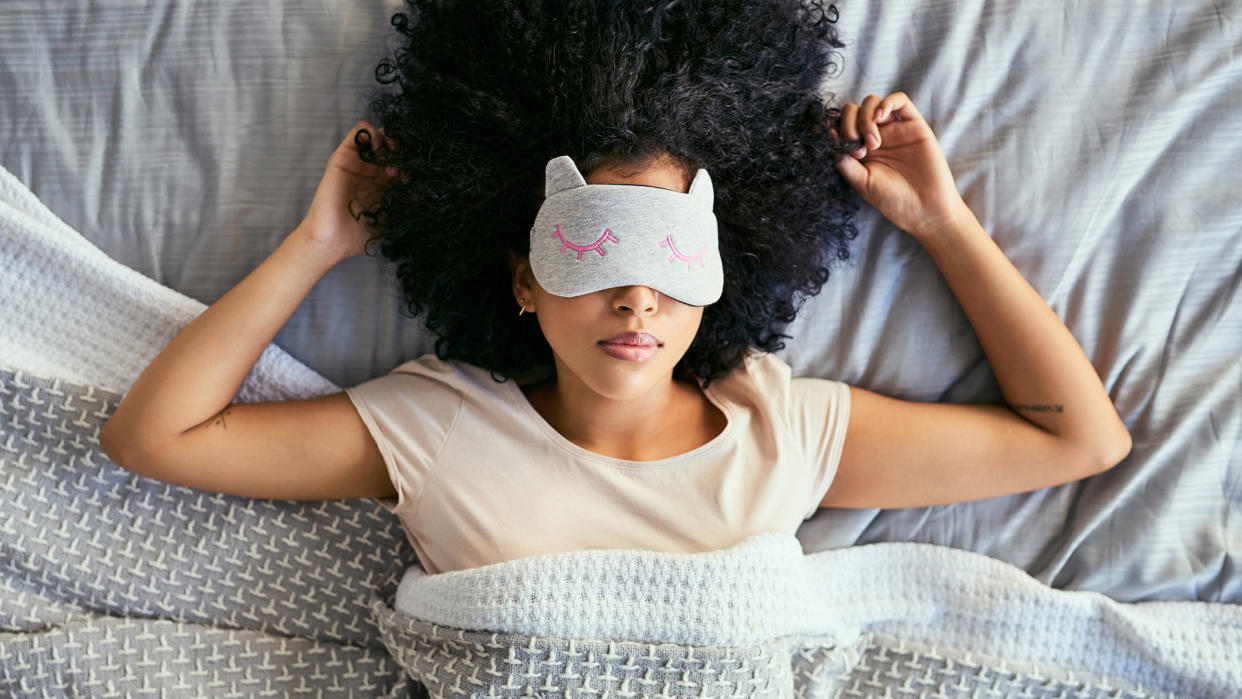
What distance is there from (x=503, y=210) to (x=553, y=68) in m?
0.17

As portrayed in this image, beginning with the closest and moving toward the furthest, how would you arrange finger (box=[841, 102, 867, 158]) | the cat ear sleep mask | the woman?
the cat ear sleep mask
the woman
finger (box=[841, 102, 867, 158])

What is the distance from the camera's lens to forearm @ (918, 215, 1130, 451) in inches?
44.4

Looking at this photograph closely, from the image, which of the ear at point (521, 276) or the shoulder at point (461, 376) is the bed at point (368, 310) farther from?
the ear at point (521, 276)

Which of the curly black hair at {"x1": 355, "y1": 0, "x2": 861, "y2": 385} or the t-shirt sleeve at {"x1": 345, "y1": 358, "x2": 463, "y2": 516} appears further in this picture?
the t-shirt sleeve at {"x1": 345, "y1": 358, "x2": 463, "y2": 516}

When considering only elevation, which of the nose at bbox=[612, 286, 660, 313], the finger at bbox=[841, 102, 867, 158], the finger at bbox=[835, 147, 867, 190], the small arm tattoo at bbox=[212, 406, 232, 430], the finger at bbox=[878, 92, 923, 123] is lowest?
the small arm tattoo at bbox=[212, 406, 232, 430]

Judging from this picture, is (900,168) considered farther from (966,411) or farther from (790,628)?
(790,628)

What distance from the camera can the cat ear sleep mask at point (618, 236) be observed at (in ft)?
3.03

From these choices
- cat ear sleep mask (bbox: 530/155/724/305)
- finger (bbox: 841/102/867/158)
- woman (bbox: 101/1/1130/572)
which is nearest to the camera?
cat ear sleep mask (bbox: 530/155/724/305)

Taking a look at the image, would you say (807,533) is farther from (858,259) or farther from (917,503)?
(858,259)

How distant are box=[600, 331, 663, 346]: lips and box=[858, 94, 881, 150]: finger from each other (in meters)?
0.39

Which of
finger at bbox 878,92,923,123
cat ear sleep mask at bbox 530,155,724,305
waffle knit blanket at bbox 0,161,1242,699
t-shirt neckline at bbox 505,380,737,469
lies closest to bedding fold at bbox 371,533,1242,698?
waffle knit blanket at bbox 0,161,1242,699

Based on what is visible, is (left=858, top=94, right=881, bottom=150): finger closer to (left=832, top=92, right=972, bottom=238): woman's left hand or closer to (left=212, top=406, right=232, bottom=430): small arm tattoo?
(left=832, top=92, right=972, bottom=238): woman's left hand

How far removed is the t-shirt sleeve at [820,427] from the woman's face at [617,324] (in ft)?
0.70

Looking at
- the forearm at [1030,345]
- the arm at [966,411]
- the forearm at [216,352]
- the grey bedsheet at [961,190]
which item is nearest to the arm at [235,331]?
the forearm at [216,352]
